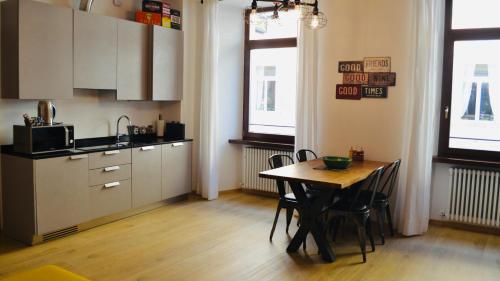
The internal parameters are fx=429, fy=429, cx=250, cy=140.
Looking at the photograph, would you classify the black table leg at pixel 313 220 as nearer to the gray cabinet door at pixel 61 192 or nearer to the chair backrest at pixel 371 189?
the chair backrest at pixel 371 189

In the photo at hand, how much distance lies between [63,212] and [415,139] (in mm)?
3645

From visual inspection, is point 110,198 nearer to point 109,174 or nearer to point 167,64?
point 109,174

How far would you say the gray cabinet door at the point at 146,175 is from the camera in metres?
→ 4.98

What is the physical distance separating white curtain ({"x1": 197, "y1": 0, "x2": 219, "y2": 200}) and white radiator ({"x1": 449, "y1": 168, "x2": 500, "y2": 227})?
9.70 feet

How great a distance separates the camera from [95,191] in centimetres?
451

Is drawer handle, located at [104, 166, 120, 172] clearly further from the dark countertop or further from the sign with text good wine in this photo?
the sign with text good wine

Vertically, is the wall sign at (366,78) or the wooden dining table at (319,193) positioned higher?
the wall sign at (366,78)

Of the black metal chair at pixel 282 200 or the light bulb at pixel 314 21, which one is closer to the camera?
the light bulb at pixel 314 21

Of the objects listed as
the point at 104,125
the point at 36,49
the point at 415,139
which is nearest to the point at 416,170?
the point at 415,139

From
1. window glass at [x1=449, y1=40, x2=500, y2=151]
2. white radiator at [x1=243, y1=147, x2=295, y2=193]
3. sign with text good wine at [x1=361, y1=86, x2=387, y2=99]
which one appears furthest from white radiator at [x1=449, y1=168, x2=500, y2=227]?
white radiator at [x1=243, y1=147, x2=295, y2=193]

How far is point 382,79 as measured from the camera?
485cm

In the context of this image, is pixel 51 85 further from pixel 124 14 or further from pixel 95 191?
pixel 124 14

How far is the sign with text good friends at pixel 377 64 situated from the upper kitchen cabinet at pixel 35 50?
3.22 metres

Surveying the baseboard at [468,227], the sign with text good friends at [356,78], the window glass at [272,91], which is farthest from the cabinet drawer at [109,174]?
the baseboard at [468,227]
